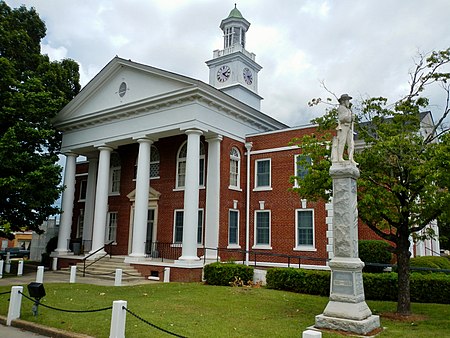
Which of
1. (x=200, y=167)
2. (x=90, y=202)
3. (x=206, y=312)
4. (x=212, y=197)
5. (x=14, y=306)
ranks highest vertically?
(x=200, y=167)

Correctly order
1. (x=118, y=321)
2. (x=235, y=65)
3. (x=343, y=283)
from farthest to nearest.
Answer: (x=235, y=65), (x=343, y=283), (x=118, y=321)

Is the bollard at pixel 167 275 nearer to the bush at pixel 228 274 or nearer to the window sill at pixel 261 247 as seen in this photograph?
the bush at pixel 228 274

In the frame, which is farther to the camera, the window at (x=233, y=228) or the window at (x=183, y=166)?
the window at (x=183, y=166)

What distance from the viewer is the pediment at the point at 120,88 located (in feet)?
70.3

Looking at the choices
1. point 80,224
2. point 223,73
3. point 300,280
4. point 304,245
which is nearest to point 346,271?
point 300,280

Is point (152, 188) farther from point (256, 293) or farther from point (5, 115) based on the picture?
point (256, 293)

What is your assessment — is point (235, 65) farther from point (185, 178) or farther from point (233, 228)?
point (233, 228)

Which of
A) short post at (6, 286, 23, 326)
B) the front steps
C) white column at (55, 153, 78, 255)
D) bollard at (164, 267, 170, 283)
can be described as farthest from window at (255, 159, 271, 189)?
short post at (6, 286, 23, 326)

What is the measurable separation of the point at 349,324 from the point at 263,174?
581 inches

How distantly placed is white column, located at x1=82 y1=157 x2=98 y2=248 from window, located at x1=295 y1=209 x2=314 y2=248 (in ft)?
47.0

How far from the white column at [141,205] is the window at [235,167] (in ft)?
15.4

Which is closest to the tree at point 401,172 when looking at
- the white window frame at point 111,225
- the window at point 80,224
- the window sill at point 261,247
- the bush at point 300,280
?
the bush at point 300,280

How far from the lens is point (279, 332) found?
28.7ft

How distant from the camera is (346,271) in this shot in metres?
9.34
